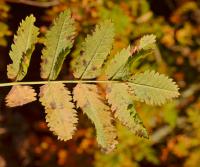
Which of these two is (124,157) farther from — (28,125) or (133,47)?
(133,47)

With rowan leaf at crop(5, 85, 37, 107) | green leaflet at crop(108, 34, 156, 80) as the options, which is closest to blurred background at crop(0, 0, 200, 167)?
rowan leaf at crop(5, 85, 37, 107)

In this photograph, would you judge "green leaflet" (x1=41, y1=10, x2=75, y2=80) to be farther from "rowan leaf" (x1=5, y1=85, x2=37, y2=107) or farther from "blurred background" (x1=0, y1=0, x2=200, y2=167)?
"blurred background" (x1=0, y1=0, x2=200, y2=167)

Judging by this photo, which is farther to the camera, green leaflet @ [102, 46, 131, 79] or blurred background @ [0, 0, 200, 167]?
blurred background @ [0, 0, 200, 167]

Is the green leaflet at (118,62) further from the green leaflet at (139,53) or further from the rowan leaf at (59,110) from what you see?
the rowan leaf at (59,110)

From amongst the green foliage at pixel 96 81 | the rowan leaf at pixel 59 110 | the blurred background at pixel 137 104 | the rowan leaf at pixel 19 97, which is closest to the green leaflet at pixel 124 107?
the green foliage at pixel 96 81

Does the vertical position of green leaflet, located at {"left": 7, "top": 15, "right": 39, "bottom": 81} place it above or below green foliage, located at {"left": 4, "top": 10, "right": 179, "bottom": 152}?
above

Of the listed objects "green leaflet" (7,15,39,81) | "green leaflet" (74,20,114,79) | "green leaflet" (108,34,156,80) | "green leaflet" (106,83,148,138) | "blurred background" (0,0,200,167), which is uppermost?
"blurred background" (0,0,200,167)
